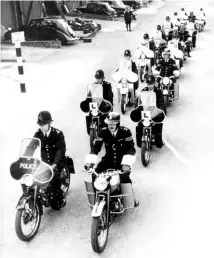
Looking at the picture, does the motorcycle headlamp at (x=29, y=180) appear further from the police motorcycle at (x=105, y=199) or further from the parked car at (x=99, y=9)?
the parked car at (x=99, y=9)

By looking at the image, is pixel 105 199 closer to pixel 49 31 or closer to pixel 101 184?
pixel 101 184

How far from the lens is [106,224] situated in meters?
5.48

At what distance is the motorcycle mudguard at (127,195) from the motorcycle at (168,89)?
17.2 ft

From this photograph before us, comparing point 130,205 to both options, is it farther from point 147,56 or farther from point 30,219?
point 147,56

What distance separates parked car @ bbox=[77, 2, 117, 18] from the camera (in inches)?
1215

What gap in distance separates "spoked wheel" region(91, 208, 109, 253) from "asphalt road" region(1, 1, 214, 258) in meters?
0.14

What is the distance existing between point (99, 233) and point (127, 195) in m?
0.69

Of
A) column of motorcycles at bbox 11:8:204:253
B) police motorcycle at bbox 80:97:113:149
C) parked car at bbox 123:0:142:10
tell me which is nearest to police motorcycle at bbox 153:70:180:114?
police motorcycle at bbox 80:97:113:149

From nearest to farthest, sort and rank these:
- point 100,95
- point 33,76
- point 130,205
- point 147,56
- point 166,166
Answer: point 130,205 → point 166,166 → point 100,95 → point 147,56 → point 33,76

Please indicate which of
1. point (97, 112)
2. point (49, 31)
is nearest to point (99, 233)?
point (97, 112)

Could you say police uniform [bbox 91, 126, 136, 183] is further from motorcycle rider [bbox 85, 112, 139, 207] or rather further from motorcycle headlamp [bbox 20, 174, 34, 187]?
motorcycle headlamp [bbox 20, 174, 34, 187]

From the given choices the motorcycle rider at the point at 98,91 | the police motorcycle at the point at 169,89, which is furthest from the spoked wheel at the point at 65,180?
the police motorcycle at the point at 169,89

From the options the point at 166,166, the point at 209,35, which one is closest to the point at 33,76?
the point at 166,166

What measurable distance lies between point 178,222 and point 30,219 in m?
2.17
